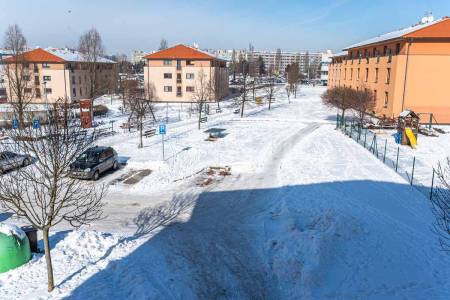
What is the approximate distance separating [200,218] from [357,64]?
1789 inches

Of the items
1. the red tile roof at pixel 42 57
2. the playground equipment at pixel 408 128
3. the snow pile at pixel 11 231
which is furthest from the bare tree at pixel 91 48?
the snow pile at pixel 11 231

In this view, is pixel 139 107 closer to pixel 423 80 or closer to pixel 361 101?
pixel 361 101

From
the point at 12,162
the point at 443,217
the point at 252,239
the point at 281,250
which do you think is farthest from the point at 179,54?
the point at 443,217

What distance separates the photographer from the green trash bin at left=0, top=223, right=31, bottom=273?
9.84 m

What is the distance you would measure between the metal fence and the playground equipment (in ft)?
3.34

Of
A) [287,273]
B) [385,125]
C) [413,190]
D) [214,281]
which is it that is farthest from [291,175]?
[385,125]

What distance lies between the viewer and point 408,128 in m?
Answer: 28.7

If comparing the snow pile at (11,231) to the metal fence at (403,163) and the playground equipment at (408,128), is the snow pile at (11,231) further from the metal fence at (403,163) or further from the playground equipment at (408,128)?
the playground equipment at (408,128)

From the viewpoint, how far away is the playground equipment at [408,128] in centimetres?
2801

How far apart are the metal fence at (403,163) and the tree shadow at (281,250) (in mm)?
1723

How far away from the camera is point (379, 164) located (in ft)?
73.4

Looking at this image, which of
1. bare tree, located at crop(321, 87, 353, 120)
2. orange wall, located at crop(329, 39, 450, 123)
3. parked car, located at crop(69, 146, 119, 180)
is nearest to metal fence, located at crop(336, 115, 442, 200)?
bare tree, located at crop(321, 87, 353, 120)

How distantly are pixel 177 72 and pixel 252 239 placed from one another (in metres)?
51.3

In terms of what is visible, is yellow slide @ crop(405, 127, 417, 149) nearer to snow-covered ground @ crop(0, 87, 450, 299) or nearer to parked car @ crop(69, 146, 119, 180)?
snow-covered ground @ crop(0, 87, 450, 299)
